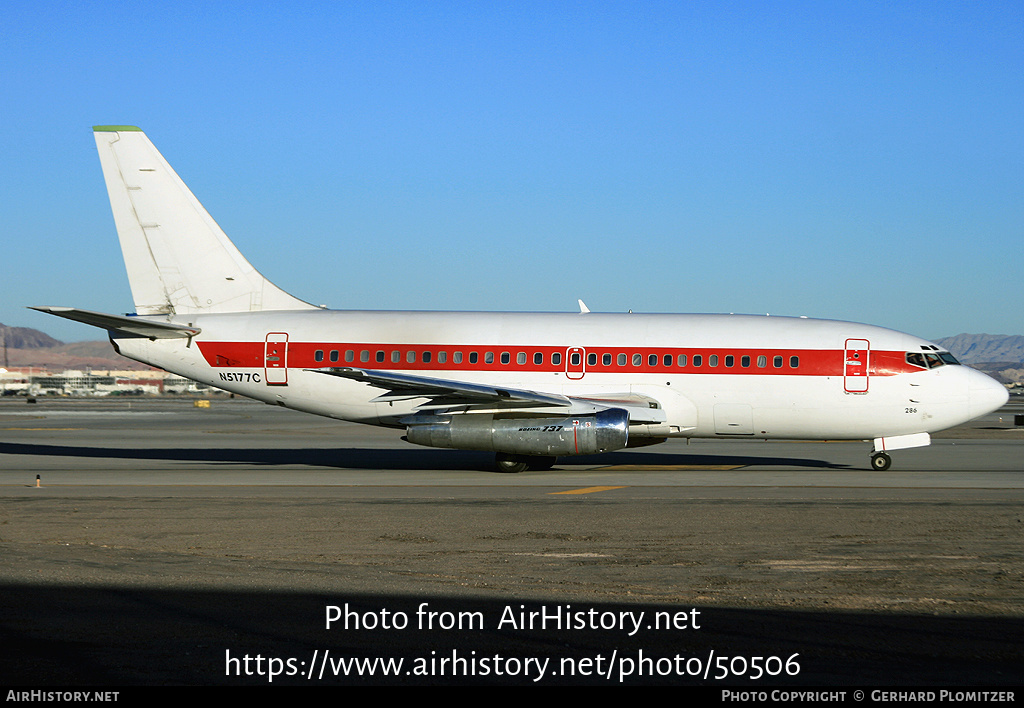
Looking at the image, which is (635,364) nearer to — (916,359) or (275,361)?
(916,359)

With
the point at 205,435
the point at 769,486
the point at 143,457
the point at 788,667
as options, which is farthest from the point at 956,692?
the point at 205,435

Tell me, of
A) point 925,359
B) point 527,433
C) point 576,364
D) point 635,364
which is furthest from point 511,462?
point 925,359

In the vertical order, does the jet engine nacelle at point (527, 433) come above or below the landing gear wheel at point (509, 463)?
above

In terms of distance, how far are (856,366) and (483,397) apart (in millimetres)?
9735

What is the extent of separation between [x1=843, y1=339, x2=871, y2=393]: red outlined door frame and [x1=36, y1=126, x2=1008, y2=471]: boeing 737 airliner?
37 mm

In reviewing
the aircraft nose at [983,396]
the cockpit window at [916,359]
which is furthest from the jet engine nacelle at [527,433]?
the aircraft nose at [983,396]

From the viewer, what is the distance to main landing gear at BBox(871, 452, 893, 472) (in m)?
25.3

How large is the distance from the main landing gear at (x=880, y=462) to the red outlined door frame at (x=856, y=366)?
76.9 inches

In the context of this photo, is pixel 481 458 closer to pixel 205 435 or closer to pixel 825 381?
pixel 825 381

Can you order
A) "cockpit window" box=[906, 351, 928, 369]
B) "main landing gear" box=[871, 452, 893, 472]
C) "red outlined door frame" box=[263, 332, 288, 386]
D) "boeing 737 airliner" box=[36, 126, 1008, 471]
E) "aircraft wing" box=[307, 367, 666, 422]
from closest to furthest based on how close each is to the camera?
1. "aircraft wing" box=[307, 367, 666, 422]
2. "boeing 737 airliner" box=[36, 126, 1008, 471]
3. "cockpit window" box=[906, 351, 928, 369]
4. "main landing gear" box=[871, 452, 893, 472]
5. "red outlined door frame" box=[263, 332, 288, 386]

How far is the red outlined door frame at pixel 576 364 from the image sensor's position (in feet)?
83.1

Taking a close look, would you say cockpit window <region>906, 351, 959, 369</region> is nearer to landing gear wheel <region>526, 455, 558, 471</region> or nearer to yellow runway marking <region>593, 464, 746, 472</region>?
yellow runway marking <region>593, 464, 746, 472</region>

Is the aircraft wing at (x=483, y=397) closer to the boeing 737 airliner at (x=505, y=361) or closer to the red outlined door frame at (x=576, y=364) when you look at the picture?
the boeing 737 airliner at (x=505, y=361)

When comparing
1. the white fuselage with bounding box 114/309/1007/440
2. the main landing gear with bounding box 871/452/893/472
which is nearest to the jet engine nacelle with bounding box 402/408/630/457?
the white fuselage with bounding box 114/309/1007/440
